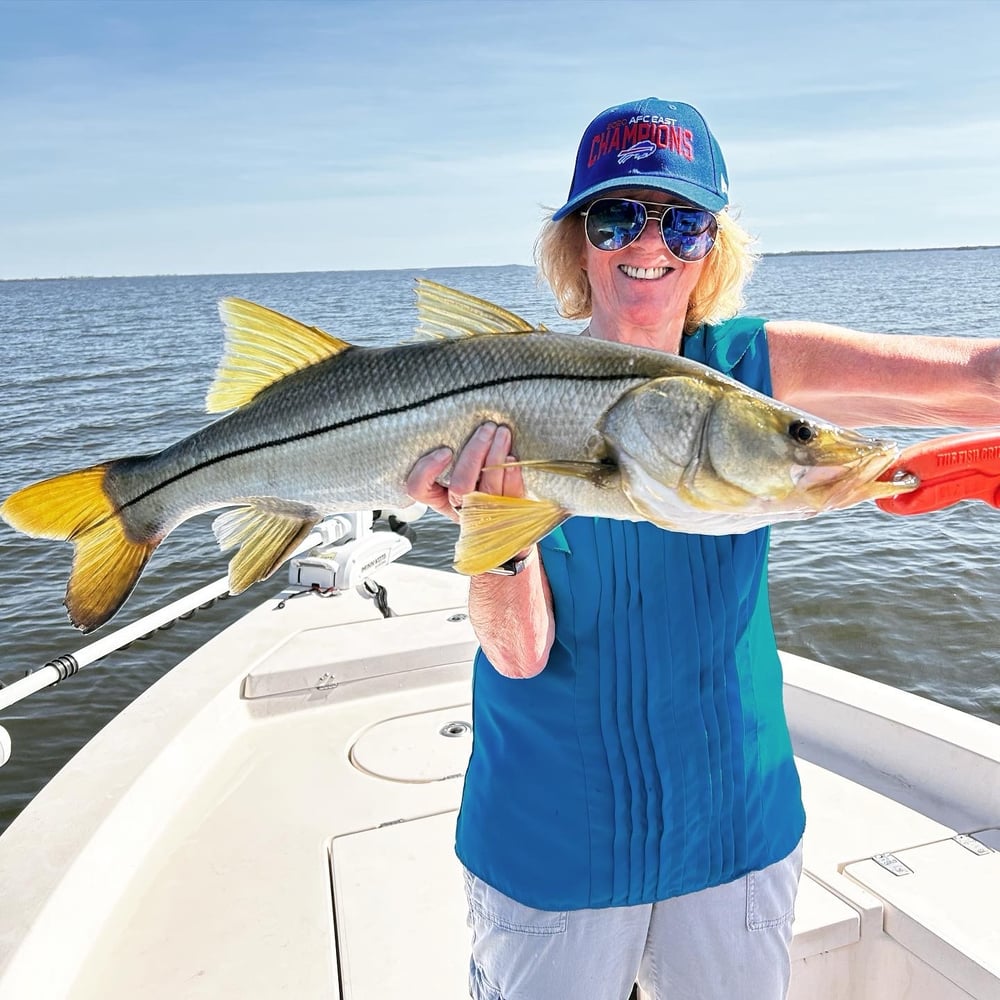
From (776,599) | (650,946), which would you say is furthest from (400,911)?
(776,599)

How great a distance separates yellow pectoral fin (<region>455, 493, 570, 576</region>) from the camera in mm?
1807

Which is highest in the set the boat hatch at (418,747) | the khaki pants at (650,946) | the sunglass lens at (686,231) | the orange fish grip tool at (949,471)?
the sunglass lens at (686,231)

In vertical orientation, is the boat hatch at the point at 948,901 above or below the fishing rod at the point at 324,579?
below

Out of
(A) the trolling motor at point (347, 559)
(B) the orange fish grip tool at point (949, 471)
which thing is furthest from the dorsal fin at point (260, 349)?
(A) the trolling motor at point (347, 559)

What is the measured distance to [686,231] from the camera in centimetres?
224

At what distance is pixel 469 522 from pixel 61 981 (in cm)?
249

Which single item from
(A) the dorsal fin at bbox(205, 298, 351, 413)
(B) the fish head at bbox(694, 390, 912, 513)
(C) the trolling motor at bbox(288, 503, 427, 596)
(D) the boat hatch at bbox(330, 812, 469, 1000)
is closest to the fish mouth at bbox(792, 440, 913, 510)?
(B) the fish head at bbox(694, 390, 912, 513)

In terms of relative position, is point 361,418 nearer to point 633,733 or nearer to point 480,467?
point 480,467

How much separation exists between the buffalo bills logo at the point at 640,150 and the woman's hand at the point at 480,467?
0.81 metres

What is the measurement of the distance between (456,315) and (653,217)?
0.58 metres

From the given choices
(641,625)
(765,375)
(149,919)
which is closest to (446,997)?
(149,919)

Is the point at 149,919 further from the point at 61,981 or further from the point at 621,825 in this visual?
the point at 621,825

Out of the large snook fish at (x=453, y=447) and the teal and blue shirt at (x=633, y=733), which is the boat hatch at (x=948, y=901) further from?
the large snook fish at (x=453, y=447)

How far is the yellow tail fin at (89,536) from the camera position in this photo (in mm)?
2086
